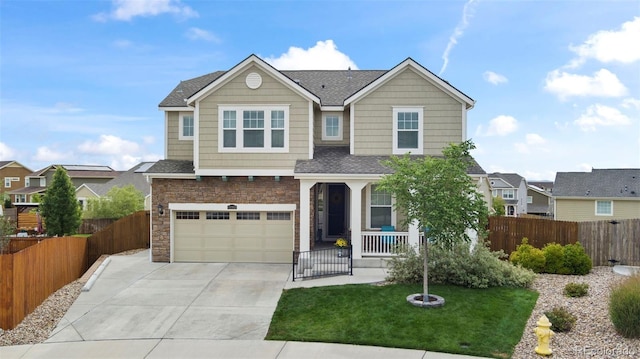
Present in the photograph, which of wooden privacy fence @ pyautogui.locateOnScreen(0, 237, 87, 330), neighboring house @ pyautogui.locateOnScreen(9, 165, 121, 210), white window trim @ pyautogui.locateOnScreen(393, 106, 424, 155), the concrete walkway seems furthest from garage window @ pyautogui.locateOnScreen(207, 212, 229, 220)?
neighboring house @ pyautogui.locateOnScreen(9, 165, 121, 210)

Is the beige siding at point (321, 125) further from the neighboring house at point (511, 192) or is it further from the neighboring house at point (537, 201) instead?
the neighboring house at point (537, 201)

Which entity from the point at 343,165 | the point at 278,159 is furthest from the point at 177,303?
the point at 343,165

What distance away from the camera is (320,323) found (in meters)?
10.2

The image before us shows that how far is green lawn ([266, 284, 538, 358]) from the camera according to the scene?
30.0ft

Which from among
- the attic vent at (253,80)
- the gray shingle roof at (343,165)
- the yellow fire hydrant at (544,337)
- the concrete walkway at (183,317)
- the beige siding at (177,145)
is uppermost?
the attic vent at (253,80)

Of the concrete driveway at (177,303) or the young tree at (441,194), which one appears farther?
the young tree at (441,194)

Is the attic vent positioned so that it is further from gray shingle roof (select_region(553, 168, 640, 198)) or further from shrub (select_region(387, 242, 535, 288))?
gray shingle roof (select_region(553, 168, 640, 198))

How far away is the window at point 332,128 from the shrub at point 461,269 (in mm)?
6419

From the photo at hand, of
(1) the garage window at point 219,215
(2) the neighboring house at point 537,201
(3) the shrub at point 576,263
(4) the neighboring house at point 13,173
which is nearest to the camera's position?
(3) the shrub at point 576,263

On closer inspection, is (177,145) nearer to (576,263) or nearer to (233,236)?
(233,236)

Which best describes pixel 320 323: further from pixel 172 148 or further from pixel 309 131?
pixel 172 148

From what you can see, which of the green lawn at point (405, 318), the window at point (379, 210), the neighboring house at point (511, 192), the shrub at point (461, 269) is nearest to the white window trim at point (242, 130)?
the window at point (379, 210)

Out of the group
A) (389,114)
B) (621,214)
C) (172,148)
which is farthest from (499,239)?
(621,214)

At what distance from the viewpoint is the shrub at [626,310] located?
28.8 ft
